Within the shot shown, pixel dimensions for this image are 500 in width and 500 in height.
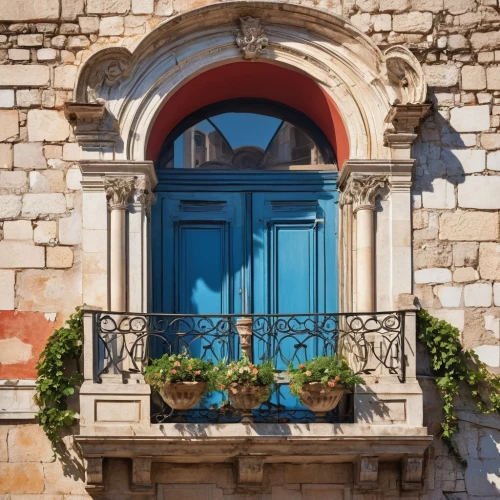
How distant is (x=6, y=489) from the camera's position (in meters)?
9.48

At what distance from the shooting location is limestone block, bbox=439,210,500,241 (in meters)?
9.84

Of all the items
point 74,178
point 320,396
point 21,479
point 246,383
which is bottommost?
point 21,479

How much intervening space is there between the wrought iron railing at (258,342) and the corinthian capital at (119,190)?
895mm

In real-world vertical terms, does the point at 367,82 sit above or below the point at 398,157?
above

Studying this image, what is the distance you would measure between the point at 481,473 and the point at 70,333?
342 cm

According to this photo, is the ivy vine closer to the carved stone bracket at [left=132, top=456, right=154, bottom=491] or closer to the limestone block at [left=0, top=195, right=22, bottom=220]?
the carved stone bracket at [left=132, top=456, right=154, bottom=491]

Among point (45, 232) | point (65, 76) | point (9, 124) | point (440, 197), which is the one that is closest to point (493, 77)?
point (440, 197)

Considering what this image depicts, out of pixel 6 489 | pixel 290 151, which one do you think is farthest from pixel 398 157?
pixel 6 489

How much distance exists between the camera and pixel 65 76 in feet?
32.8

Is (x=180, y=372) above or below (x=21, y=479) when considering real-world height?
above

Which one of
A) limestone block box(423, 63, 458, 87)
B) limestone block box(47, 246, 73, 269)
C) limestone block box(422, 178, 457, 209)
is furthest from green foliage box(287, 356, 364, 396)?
limestone block box(423, 63, 458, 87)

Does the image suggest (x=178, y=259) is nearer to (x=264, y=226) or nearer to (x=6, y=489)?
(x=264, y=226)

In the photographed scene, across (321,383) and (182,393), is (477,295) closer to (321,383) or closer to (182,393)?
(321,383)

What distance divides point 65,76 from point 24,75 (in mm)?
334
